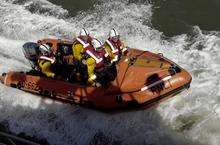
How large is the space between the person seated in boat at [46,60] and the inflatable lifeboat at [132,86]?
185mm

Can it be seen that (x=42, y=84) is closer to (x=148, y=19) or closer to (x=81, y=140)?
(x=81, y=140)

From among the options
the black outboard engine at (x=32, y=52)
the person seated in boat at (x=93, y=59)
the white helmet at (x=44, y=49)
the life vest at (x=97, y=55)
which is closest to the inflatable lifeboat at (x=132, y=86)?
the person seated in boat at (x=93, y=59)

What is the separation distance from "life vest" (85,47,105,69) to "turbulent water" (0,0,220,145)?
117 centimetres

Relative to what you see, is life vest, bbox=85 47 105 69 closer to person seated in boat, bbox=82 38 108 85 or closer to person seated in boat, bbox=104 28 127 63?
person seated in boat, bbox=82 38 108 85

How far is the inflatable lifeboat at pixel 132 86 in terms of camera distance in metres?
10.3

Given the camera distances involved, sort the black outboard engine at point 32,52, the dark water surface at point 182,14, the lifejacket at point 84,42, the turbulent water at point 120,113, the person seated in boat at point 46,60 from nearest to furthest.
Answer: the turbulent water at point 120,113
the lifejacket at point 84,42
the person seated in boat at point 46,60
the black outboard engine at point 32,52
the dark water surface at point 182,14

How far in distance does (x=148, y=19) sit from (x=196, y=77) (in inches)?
129

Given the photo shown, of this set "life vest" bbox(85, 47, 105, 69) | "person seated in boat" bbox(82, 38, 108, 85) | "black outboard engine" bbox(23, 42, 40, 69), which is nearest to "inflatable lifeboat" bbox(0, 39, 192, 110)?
"person seated in boat" bbox(82, 38, 108, 85)

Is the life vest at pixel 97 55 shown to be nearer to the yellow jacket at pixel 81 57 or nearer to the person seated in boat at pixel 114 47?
the yellow jacket at pixel 81 57

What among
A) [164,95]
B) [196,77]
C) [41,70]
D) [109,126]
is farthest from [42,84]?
[196,77]

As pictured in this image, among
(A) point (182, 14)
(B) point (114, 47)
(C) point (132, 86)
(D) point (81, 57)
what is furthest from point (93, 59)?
(A) point (182, 14)

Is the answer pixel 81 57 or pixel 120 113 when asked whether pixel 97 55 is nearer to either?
pixel 81 57

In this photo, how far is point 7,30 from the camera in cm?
1477

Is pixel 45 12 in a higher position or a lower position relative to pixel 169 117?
higher
